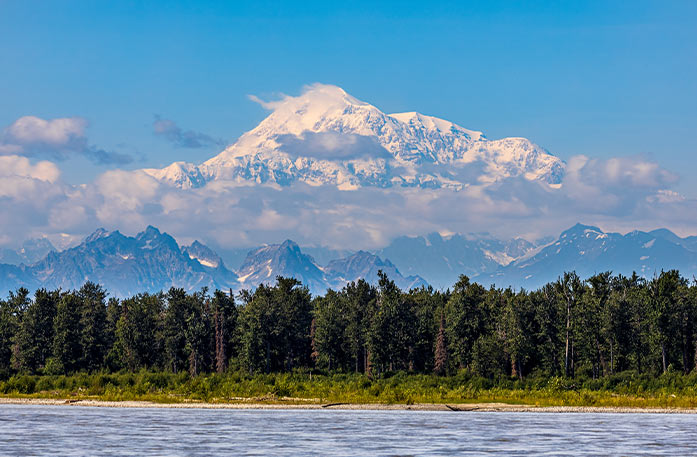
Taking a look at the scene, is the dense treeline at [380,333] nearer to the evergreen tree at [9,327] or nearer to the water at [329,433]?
the evergreen tree at [9,327]

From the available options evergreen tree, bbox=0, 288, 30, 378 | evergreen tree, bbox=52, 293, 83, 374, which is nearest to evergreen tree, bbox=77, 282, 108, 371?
evergreen tree, bbox=52, 293, 83, 374

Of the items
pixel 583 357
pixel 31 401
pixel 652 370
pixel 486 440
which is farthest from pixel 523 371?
pixel 486 440

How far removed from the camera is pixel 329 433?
6531 cm

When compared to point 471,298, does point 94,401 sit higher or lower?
lower

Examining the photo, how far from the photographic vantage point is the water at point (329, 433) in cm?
5366

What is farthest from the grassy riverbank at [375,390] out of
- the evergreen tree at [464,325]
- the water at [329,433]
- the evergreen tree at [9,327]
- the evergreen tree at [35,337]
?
the evergreen tree at [9,327]

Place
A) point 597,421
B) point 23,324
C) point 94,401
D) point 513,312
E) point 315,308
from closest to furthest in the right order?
point 597,421, point 94,401, point 513,312, point 23,324, point 315,308

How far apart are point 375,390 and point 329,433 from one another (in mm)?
44068

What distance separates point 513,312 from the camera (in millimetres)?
141000

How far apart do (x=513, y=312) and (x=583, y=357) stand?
41.4 ft

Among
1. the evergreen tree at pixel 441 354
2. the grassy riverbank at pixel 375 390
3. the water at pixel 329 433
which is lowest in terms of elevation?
the water at pixel 329 433

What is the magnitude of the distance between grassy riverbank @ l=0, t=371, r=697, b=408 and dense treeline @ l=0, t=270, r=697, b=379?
771 centimetres

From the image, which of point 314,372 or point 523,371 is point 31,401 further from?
point 523,371

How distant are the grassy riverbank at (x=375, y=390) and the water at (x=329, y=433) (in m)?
13.6
